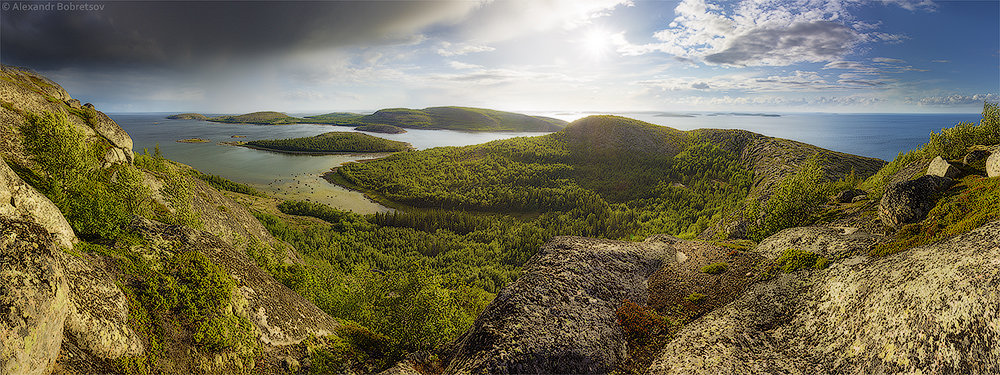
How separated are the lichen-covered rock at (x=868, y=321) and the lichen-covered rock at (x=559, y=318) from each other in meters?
3.66

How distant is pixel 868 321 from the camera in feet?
53.1

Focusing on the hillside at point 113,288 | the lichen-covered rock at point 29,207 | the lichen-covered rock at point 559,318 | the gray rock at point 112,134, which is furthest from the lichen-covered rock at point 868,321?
the gray rock at point 112,134

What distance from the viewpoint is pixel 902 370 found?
13711 mm

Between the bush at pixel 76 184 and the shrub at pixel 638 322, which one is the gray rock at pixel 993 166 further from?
the bush at pixel 76 184

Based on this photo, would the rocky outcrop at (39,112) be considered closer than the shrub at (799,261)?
No

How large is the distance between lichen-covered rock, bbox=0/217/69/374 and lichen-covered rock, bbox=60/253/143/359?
107cm

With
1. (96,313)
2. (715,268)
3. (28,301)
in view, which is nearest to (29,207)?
(96,313)

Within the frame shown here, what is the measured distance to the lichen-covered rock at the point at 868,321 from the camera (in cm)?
1317

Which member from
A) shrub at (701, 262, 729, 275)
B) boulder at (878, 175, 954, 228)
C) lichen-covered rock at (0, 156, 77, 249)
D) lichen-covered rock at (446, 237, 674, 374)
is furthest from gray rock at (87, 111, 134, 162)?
boulder at (878, 175, 954, 228)

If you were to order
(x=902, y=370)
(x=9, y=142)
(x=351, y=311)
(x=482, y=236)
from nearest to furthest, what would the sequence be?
(x=902, y=370) < (x=9, y=142) < (x=351, y=311) < (x=482, y=236)

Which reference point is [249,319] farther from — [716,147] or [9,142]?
[716,147]

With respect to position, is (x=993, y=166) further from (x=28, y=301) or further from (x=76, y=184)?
(x=76, y=184)

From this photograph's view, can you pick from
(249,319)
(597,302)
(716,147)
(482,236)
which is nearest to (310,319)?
(249,319)

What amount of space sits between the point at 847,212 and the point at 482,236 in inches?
3912
